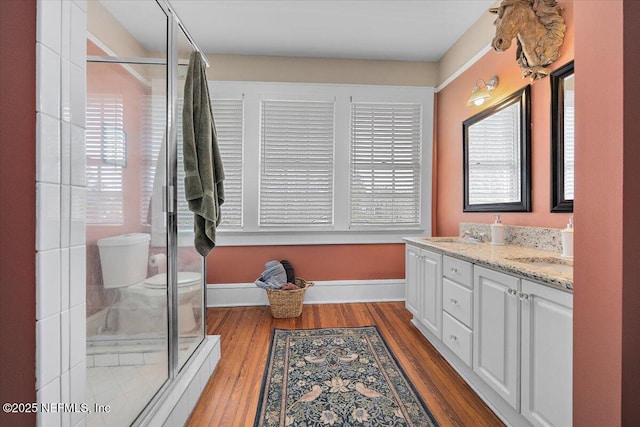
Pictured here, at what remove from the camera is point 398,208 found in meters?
3.38

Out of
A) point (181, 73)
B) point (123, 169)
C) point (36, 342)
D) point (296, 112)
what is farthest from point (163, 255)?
point (296, 112)

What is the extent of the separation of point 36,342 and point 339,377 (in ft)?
5.32

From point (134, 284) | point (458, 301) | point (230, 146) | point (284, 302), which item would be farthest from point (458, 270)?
point (230, 146)

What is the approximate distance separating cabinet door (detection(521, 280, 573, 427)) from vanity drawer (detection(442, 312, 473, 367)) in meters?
0.42

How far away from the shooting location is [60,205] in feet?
2.34

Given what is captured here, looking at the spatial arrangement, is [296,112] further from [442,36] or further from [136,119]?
[136,119]

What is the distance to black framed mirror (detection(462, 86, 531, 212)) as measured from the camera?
82.6 inches

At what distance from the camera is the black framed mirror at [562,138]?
173cm

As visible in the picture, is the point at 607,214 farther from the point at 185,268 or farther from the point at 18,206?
the point at 185,268

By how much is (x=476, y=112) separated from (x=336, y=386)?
258 cm

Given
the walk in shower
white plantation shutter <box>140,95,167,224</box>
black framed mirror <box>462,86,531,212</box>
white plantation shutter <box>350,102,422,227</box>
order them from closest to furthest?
the walk in shower, white plantation shutter <box>140,95,167,224</box>, black framed mirror <box>462,86,531,212</box>, white plantation shutter <box>350,102,422,227</box>

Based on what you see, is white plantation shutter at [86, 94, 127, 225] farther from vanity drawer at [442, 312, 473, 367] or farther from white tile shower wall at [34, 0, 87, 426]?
vanity drawer at [442, 312, 473, 367]

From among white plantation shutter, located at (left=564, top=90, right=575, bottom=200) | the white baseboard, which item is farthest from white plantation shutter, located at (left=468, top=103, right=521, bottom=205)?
the white baseboard

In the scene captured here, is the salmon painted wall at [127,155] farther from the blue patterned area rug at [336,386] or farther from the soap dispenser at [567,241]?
the soap dispenser at [567,241]
